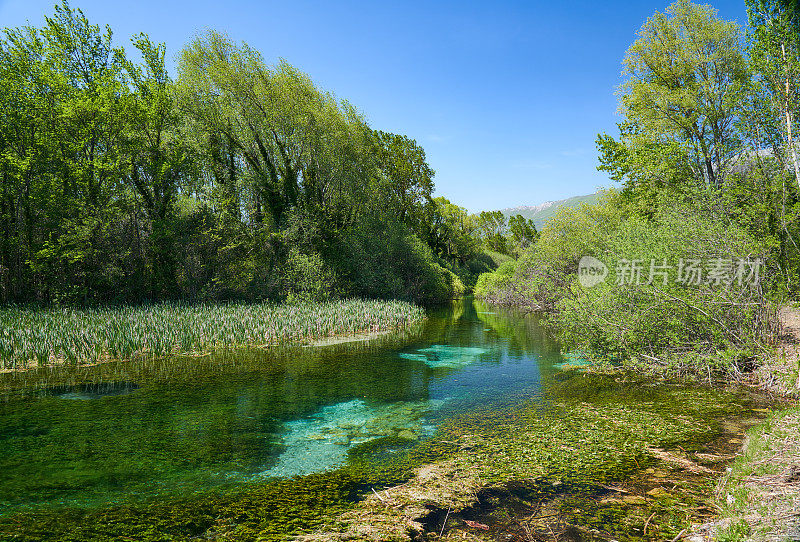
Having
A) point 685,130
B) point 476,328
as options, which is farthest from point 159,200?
point 685,130

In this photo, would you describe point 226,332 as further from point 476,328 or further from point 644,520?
point 644,520

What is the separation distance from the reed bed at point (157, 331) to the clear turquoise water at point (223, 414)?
114cm

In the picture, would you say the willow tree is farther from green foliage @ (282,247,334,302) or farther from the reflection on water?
the reflection on water

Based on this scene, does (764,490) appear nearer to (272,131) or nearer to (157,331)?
(157,331)

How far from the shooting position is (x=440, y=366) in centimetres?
1152

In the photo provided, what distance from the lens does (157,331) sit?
1265cm

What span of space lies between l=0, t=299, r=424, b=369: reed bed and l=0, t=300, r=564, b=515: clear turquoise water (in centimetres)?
114

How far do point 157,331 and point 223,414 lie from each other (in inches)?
274

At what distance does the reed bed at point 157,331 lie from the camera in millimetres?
11062

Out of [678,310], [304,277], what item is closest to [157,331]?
[304,277]

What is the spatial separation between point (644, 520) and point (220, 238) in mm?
23123

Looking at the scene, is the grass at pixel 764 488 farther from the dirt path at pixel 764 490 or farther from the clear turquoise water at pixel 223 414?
the clear turquoise water at pixel 223 414

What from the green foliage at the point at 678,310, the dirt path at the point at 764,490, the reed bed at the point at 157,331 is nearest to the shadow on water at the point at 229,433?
the reed bed at the point at 157,331

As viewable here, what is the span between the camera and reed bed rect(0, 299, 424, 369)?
36.3 feet
